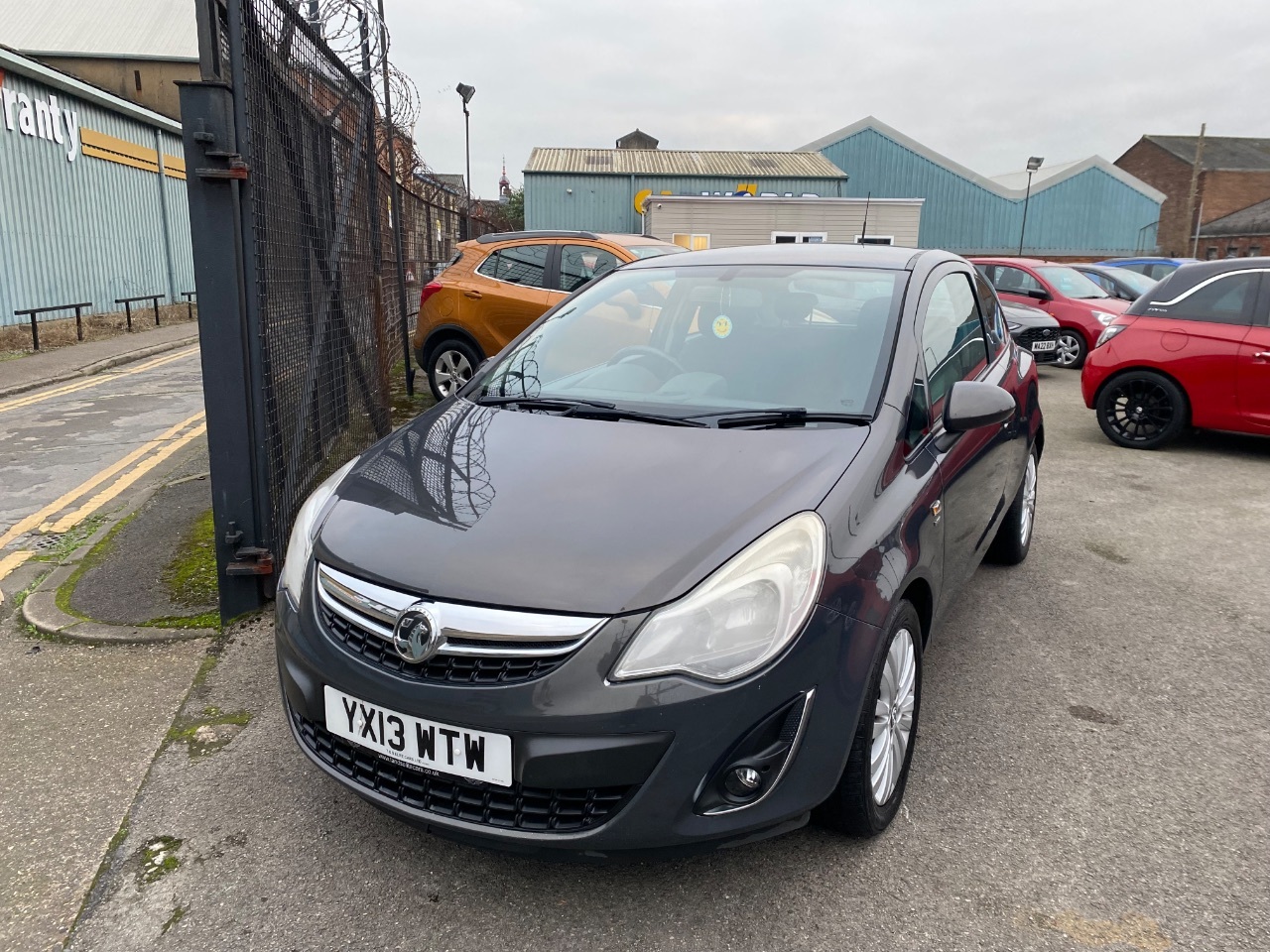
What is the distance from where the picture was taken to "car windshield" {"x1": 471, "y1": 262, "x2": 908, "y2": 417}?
2.87 meters

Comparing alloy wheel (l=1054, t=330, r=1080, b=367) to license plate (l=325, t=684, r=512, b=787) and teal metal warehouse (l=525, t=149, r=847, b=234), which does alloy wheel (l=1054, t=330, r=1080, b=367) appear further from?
teal metal warehouse (l=525, t=149, r=847, b=234)

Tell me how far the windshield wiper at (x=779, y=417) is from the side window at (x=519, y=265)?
5.96m

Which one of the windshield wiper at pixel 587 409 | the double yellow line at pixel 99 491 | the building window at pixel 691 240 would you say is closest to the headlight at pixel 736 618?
the windshield wiper at pixel 587 409

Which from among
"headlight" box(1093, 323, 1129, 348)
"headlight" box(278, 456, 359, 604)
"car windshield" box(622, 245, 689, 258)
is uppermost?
"car windshield" box(622, 245, 689, 258)

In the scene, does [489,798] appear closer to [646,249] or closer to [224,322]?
[224,322]

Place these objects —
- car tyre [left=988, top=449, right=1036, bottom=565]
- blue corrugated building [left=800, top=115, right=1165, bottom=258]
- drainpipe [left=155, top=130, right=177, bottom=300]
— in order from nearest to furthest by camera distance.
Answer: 1. car tyre [left=988, top=449, right=1036, bottom=565]
2. drainpipe [left=155, top=130, right=177, bottom=300]
3. blue corrugated building [left=800, top=115, right=1165, bottom=258]

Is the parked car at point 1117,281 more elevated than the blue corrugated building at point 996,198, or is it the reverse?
the blue corrugated building at point 996,198

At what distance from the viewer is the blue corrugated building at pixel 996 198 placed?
37.1m

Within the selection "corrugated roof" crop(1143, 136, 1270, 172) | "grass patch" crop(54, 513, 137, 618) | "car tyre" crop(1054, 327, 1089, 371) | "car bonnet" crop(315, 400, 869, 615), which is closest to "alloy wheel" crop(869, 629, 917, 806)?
"car bonnet" crop(315, 400, 869, 615)

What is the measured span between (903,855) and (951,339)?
6.16ft

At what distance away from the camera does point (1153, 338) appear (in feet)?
23.8

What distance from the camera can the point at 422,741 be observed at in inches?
Result: 79.8

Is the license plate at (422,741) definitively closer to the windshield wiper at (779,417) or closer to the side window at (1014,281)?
the windshield wiper at (779,417)

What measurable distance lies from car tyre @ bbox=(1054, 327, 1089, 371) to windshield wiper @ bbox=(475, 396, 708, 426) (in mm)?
10997
